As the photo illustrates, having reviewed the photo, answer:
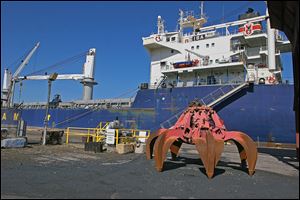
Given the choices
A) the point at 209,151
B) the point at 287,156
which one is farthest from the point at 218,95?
the point at 209,151

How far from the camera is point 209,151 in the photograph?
6.87m

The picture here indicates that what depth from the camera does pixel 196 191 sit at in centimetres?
523

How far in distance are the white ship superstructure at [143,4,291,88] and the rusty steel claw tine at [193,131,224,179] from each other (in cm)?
1373

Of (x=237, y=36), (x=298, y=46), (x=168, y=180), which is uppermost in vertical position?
(x=237, y=36)

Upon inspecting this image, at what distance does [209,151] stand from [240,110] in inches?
540

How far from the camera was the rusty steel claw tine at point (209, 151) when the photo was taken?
6801mm

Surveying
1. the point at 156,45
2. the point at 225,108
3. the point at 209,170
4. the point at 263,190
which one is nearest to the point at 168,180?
the point at 209,170

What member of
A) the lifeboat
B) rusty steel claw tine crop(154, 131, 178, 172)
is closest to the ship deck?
rusty steel claw tine crop(154, 131, 178, 172)

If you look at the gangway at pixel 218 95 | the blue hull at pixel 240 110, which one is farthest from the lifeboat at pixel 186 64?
the gangway at pixel 218 95

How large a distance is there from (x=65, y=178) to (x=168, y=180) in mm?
2324

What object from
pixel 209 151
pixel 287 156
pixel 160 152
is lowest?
pixel 287 156

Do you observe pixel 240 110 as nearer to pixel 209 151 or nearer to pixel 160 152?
pixel 160 152

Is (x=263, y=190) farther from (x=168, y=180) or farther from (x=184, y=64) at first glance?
(x=184, y=64)

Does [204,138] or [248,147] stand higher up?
[204,138]
